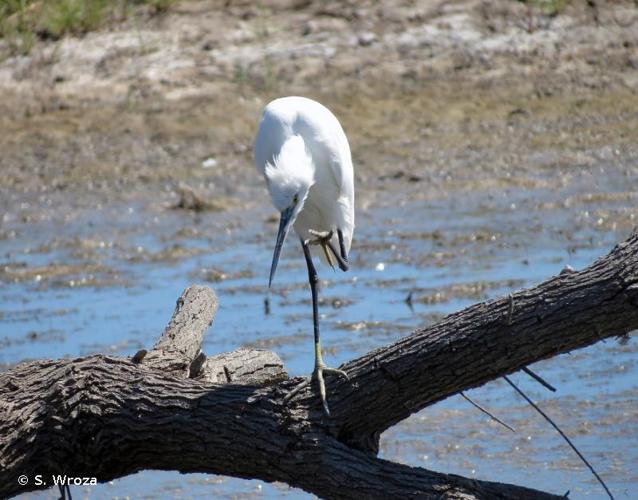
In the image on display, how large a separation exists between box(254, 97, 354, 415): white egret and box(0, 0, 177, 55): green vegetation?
7668 mm

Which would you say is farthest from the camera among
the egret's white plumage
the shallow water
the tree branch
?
the shallow water

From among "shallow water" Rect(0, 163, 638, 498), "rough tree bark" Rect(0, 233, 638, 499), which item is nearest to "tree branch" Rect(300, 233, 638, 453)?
"rough tree bark" Rect(0, 233, 638, 499)

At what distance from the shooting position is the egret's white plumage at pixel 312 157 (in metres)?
5.22

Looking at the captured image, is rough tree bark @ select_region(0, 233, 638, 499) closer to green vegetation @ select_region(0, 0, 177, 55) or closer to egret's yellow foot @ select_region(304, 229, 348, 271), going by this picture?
egret's yellow foot @ select_region(304, 229, 348, 271)

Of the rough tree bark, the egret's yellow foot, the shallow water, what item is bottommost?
the shallow water

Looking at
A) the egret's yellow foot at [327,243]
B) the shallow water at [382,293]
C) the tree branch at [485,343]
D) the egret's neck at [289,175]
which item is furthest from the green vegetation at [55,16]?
the tree branch at [485,343]

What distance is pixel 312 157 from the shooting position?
5.40 meters

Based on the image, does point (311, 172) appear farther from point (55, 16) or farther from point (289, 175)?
point (55, 16)

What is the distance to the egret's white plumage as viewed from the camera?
5223mm

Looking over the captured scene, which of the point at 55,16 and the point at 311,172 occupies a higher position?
the point at 311,172

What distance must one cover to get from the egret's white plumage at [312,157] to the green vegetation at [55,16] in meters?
7.72

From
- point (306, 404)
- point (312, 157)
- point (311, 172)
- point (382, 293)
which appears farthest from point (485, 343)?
point (382, 293)

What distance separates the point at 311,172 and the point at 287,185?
9.8 inches

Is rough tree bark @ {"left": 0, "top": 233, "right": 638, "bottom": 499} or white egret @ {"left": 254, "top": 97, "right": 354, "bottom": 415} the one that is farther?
white egret @ {"left": 254, "top": 97, "right": 354, "bottom": 415}
